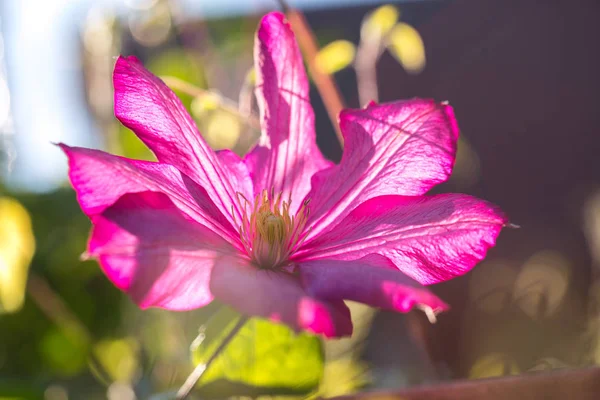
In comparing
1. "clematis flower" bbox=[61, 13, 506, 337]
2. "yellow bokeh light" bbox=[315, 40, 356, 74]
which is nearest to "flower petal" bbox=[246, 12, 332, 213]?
"clematis flower" bbox=[61, 13, 506, 337]

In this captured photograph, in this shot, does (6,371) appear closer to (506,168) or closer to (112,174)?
A: (112,174)

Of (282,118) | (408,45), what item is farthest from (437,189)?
(282,118)

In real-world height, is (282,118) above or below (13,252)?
above

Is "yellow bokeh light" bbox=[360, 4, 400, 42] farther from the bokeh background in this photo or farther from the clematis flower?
the clematis flower

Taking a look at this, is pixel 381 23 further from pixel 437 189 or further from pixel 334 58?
pixel 437 189

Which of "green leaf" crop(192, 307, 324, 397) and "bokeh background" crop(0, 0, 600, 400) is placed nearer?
"green leaf" crop(192, 307, 324, 397)

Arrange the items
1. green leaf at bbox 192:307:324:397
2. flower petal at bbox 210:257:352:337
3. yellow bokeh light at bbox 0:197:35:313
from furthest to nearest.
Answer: yellow bokeh light at bbox 0:197:35:313 < green leaf at bbox 192:307:324:397 < flower petal at bbox 210:257:352:337
